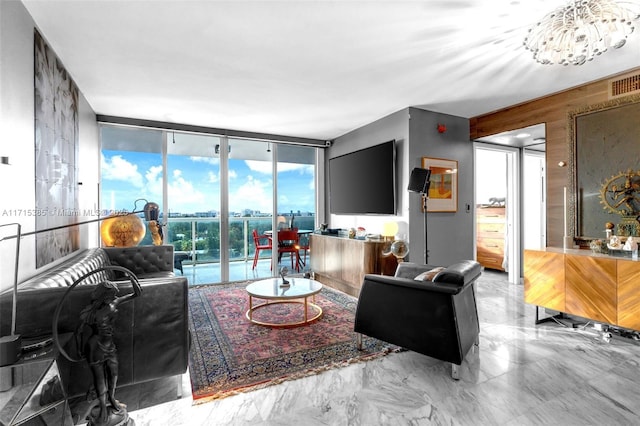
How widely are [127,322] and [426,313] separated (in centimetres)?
191

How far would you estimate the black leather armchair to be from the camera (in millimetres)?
2078

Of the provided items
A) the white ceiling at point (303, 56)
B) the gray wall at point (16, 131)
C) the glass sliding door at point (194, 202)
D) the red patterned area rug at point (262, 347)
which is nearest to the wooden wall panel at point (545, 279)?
the red patterned area rug at point (262, 347)

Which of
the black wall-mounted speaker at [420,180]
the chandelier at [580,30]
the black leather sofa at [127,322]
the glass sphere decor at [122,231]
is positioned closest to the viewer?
the black leather sofa at [127,322]

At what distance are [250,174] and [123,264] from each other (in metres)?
2.49

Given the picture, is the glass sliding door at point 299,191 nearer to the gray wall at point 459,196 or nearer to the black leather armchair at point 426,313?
the gray wall at point 459,196

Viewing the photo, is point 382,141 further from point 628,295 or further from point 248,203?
point 628,295

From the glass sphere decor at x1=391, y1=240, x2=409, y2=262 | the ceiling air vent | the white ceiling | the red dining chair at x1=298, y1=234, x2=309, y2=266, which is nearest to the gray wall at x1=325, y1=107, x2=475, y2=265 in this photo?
the white ceiling

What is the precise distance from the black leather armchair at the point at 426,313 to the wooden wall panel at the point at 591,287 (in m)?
1.12

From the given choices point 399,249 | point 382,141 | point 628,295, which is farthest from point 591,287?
point 382,141

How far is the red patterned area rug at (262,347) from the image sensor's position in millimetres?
2164

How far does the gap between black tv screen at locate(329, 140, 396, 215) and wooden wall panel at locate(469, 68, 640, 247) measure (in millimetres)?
1714

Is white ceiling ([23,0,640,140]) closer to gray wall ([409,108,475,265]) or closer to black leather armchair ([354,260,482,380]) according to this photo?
gray wall ([409,108,475,265])

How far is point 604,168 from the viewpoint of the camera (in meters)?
3.18

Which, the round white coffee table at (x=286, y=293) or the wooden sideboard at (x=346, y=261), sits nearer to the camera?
the round white coffee table at (x=286, y=293)
